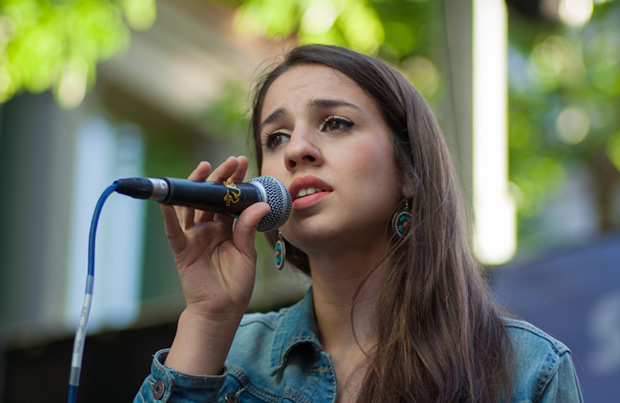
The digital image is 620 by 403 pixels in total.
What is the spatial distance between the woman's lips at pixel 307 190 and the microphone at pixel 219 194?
33 mm

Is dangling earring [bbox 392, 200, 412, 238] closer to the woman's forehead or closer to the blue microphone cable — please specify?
the woman's forehead

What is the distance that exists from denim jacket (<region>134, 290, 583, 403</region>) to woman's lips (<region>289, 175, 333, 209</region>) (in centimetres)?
39

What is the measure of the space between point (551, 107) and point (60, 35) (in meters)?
5.07

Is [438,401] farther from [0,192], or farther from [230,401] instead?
[0,192]

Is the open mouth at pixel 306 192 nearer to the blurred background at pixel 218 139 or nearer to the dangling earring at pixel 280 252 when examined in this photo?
the dangling earring at pixel 280 252

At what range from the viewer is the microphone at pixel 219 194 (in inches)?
65.3

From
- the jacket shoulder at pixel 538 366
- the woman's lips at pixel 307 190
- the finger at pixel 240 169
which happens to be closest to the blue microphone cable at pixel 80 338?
the finger at pixel 240 169

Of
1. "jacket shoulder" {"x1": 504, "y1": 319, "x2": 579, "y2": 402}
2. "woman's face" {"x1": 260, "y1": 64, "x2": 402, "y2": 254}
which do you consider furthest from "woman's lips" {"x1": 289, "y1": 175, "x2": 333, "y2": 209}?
"jacket shoulder" {"x1": 504, "y1": 319, "x2": 579, "y2": 402}

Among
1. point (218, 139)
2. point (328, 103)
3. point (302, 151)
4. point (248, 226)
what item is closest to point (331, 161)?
point (302, 151)

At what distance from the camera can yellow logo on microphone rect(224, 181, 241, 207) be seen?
1.83 m

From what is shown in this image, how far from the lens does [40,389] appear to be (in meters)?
5.49

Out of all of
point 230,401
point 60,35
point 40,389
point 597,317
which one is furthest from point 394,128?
point 40,389

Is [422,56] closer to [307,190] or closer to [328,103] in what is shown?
[328,103]

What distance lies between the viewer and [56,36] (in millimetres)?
4562
